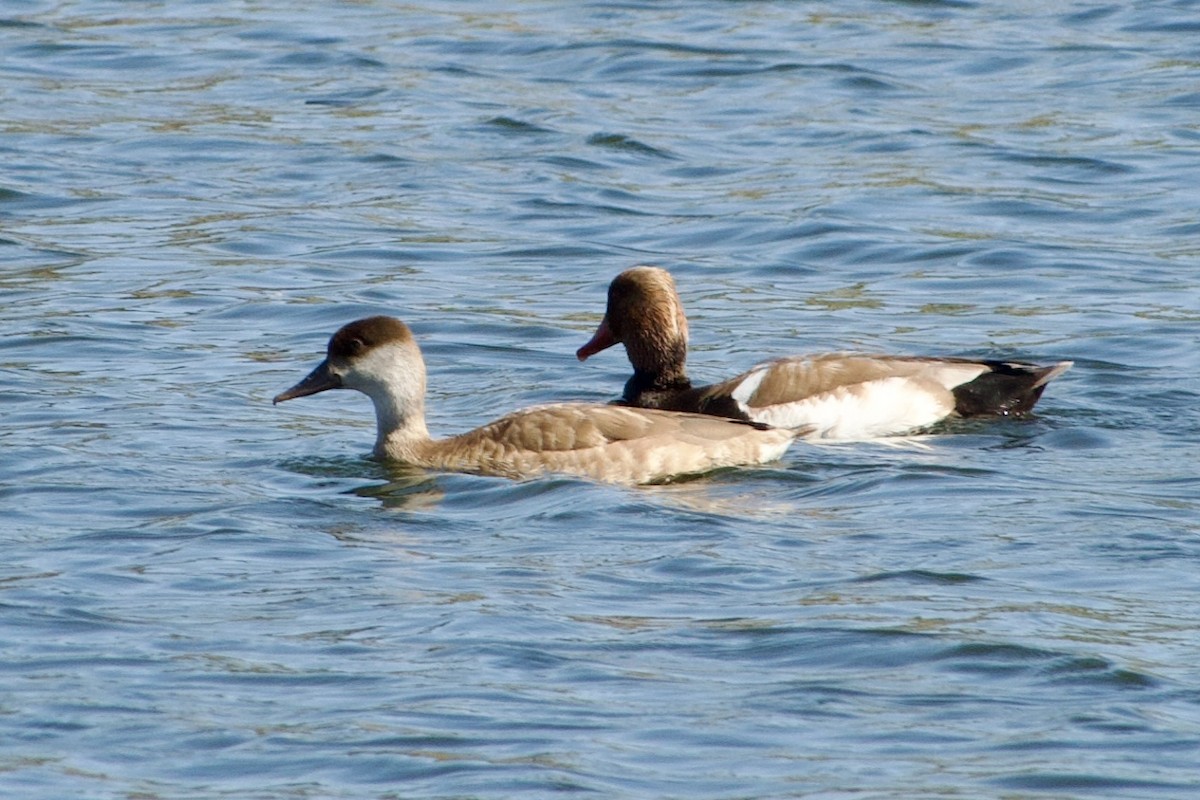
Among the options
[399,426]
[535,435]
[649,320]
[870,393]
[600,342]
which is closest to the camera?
[535,435]

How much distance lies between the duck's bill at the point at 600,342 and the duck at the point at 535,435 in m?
1.48

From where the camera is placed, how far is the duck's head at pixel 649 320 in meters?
12.6

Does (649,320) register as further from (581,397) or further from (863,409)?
(863,409)

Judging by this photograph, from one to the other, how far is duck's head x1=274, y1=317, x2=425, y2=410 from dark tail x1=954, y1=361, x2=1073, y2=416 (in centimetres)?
284

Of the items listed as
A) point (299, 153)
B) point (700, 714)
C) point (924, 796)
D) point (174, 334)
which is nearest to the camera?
point (924, 796)

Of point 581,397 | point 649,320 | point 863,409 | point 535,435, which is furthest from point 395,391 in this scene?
point 863,409

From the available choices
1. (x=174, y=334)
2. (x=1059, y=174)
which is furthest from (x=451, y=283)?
(x=1059, y=174)

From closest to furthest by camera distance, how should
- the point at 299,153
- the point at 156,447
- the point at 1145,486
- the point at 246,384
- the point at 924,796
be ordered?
the point at 924,796, the point at 1145,486, the point at 156,447, the point at 246,384, the point at 299,153

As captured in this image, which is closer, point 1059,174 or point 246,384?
point 246,384

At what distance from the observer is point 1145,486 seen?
10.6 meters

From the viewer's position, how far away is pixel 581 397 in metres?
13.3

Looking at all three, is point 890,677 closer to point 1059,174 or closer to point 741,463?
point 741,463

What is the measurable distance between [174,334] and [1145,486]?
623cm

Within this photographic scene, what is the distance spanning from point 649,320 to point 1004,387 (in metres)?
1.92
